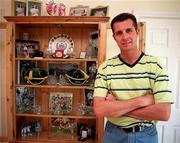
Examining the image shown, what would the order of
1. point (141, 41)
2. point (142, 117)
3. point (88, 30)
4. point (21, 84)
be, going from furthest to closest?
point (88, 30), point (21, 84), point (141, 41), point (142, 117)

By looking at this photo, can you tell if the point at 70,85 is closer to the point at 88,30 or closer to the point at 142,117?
the point at 88,30

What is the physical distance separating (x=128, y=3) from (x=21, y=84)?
160 centimetres

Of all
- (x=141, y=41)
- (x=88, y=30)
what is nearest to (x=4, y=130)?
(x=88, y=30)

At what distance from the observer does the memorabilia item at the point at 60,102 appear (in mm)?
2689

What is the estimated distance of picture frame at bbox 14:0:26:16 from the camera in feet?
8.31

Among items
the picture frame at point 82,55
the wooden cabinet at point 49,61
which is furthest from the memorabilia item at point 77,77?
the picture frame at point 82,55

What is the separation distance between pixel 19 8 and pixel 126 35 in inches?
60.8

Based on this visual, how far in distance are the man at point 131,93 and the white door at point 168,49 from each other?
1.46 metres

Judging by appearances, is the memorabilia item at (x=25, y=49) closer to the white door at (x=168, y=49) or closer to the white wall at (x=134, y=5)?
the white wall at (x=134, y=5)

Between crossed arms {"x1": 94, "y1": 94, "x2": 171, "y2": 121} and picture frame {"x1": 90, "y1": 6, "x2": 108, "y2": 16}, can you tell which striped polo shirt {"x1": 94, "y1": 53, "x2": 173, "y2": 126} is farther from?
picture frame {"x1": 90, "y1": 6, "x2": 108, "y2": 16}

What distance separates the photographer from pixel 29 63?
2697mm

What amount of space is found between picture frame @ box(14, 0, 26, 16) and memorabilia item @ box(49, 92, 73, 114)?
1005mm

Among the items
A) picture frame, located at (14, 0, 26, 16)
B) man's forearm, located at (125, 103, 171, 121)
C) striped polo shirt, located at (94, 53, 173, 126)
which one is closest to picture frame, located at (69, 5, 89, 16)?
picture frame, located at (14, 0, 26, 16)

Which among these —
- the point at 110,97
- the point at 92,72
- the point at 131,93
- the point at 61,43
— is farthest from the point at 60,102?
the point at 131,93
